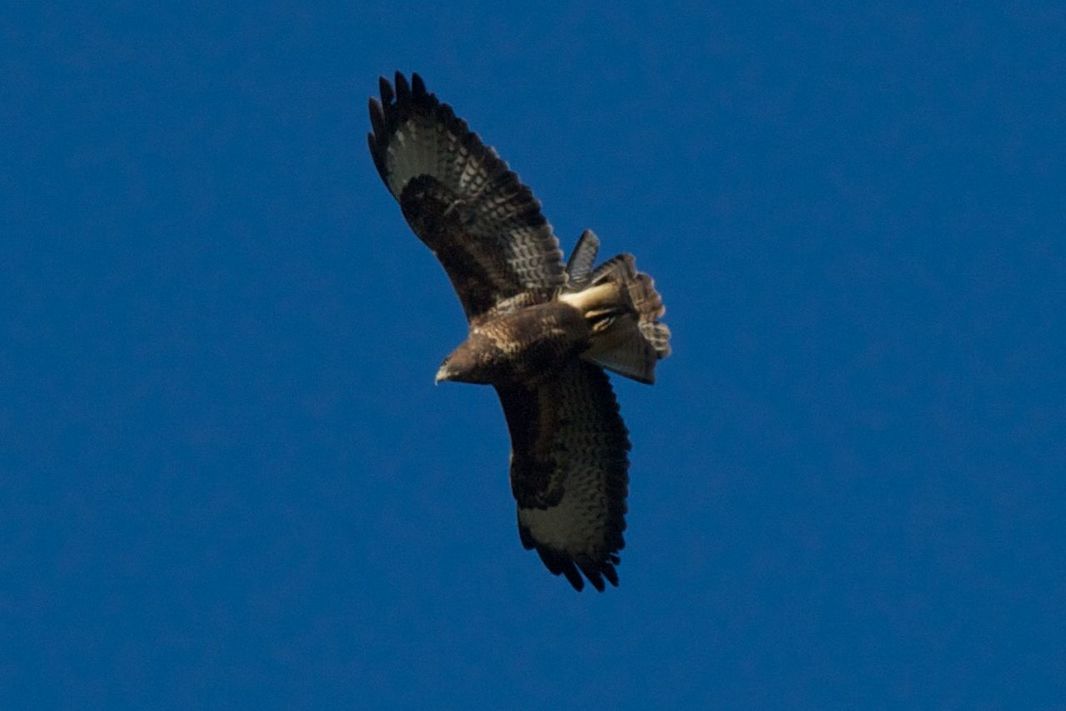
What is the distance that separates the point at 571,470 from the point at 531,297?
126 cm

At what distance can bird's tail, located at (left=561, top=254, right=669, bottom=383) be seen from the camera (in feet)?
43.0

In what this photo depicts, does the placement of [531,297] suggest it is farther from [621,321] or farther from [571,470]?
[571,470]

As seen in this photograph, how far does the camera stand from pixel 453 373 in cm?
1262

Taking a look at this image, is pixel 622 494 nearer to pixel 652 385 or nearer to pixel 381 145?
pixel 652 385

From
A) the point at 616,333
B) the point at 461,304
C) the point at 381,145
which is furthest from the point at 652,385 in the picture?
the point at 381,145

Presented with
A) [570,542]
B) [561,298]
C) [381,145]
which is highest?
[381,145]

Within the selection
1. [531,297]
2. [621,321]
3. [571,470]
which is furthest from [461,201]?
[571,470]

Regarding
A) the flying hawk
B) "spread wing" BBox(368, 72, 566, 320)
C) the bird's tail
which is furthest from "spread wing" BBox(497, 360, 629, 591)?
"spread wing" BBox(368, 72, 566, 320)

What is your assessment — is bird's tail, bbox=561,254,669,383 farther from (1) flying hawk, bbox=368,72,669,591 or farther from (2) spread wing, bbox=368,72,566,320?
(2) spread wing, bbox=368,72,566,320

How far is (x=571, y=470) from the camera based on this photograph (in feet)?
45.0

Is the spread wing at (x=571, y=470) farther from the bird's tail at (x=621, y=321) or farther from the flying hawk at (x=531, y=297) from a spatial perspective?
the bird's tail at (x=621, y=321)

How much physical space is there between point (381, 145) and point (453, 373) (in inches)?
70.0

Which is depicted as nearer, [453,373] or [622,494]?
[453,373]

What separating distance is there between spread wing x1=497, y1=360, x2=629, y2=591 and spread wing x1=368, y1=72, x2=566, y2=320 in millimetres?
674
